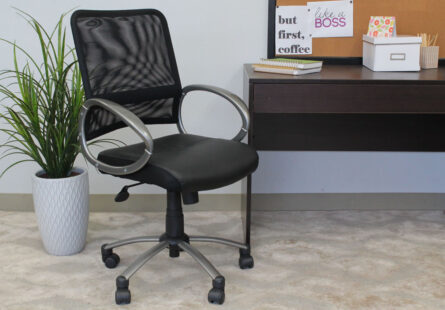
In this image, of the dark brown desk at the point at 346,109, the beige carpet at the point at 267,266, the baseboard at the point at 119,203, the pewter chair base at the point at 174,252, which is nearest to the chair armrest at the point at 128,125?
the pewter chair base at the point at 174,252

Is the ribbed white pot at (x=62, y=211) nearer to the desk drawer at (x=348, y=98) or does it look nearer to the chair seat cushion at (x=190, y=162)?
the chair seat cushion at (x=190, y=162)

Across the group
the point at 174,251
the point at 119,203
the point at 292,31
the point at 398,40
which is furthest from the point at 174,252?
the point at 398,40

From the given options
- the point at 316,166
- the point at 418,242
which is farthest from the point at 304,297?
the point at 316,166

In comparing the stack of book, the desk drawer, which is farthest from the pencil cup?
the stack of book

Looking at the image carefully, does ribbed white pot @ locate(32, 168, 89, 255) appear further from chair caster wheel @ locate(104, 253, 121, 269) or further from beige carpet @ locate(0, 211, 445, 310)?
chair caster wheel @ locate(104, 253, 121, 269)

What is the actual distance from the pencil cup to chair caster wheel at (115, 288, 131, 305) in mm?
1608

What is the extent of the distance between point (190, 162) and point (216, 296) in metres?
0.47

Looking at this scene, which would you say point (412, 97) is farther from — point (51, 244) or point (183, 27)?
point (51, 244)

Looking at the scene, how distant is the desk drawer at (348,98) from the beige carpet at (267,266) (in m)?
0.61

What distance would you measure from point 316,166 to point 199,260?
1041mm

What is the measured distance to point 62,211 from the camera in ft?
8.27

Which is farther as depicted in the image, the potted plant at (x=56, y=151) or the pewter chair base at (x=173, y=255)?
the potted plant at (x=56, y=151)

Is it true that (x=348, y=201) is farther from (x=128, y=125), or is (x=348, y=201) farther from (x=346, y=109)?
(x=128, y=125)

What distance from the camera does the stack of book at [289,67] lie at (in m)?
2.55
